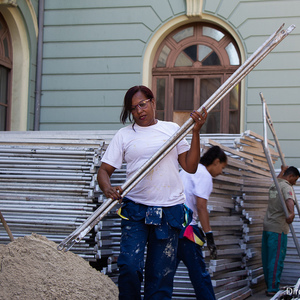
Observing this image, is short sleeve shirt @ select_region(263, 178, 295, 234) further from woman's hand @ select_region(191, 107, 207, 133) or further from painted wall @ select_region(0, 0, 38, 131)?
painted wall @ select_region(0, 0, 38, 131)

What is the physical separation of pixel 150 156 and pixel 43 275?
137 centimetres

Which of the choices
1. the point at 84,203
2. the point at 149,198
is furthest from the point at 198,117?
the point at 84,203

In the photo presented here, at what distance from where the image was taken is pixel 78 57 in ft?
38.5

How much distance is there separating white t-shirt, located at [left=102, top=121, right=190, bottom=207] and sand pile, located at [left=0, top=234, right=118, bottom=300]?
1.03m

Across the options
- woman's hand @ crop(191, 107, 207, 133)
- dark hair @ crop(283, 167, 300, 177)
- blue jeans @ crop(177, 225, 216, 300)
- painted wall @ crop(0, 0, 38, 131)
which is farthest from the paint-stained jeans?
painted wall @ crop(0, 0, 38, 131)

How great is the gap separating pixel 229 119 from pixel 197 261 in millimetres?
6662

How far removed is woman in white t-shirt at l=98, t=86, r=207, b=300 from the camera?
12.9 feet

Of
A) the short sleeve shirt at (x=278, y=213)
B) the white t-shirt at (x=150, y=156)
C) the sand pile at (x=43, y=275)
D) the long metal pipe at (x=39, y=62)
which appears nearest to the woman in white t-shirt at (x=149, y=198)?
the white t-shirt at (x=150, y=156)

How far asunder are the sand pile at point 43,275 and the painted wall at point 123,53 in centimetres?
651

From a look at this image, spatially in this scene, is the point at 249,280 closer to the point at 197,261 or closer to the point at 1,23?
the point at 197,261

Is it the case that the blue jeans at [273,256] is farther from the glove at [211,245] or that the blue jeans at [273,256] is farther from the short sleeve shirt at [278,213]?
the glove at [211,245]

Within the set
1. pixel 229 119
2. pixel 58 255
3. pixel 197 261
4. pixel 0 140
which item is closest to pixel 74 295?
pixel 58 255

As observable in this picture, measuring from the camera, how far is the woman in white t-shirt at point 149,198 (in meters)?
3.94

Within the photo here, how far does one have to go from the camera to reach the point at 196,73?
11.5 meters
